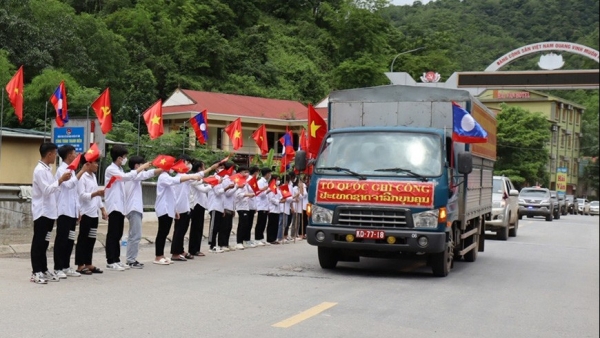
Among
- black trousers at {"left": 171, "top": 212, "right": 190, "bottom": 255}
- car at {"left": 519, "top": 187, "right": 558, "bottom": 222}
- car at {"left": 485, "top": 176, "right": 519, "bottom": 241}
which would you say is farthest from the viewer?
car at {"left": 519, "top": 187, "right": 558, "bottom": 222}

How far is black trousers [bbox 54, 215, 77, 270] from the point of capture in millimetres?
10578

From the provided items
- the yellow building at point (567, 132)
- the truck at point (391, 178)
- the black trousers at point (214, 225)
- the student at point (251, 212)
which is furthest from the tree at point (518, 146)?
the yellow building at point (567, 132)

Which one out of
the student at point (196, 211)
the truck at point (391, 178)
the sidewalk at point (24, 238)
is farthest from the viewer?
the student at point (196, 211)

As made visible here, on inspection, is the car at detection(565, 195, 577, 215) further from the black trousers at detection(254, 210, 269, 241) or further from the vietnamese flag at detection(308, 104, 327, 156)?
the black trousers at detection(254, 210, 269, 241)

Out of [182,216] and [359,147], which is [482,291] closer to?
[359,147]

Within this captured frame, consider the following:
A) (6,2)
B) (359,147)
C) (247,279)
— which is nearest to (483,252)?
(359,147)

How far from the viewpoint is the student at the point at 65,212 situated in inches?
408

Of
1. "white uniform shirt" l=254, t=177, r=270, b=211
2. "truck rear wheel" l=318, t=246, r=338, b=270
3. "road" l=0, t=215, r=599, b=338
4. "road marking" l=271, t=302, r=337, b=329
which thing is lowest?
"road" l=0, t=215, r=599, b=338

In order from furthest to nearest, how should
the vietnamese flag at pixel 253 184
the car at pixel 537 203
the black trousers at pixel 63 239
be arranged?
the car at pixel 537 203, the vietnamese flag at pixel 253 184, the black trousers at pixel 63 239

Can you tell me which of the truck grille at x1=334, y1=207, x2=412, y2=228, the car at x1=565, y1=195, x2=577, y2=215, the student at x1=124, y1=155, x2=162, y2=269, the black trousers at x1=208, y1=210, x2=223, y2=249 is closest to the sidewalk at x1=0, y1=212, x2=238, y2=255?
the black trousers at x1=208, y1=210, x2=223, y2=249

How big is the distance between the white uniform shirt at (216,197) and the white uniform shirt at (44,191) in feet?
18.0

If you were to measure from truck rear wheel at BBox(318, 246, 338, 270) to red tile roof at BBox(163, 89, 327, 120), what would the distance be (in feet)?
114

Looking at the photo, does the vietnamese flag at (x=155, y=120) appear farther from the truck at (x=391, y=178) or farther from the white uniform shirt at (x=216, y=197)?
the truck at (x=391, y=178)

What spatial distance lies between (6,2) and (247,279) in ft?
96.0
